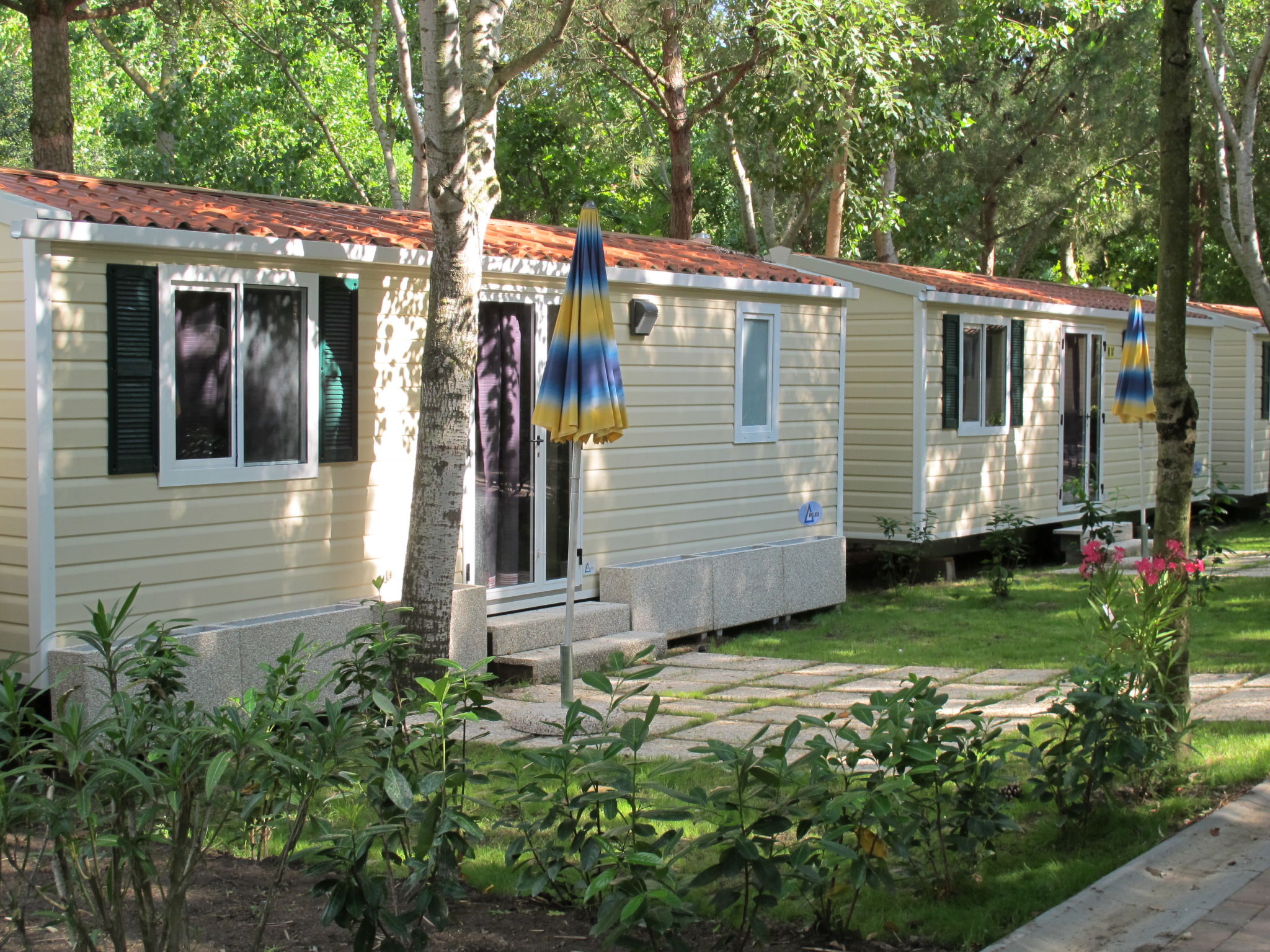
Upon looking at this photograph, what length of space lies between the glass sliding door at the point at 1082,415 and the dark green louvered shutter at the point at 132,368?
12.0 m

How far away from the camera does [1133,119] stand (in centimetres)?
2552

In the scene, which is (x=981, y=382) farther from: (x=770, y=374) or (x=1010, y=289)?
(x=770, y=374)

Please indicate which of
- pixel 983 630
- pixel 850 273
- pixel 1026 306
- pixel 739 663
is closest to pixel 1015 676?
pixel 739 663

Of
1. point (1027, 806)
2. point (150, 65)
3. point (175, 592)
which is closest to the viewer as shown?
point (1027, 806)

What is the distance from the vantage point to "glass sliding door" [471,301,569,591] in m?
9.18

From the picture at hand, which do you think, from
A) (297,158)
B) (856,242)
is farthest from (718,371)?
(297,158)

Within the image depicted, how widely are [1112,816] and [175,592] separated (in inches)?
193

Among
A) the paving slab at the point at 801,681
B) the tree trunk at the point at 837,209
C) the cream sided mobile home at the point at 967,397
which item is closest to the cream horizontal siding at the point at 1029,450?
the cream sided mobile home at the point at 967,397

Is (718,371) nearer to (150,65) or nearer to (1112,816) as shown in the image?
(1112,816)

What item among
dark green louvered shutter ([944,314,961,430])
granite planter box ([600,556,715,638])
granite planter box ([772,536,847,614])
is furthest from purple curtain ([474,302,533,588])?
dark green louvered shutter ([944,314,961,430])

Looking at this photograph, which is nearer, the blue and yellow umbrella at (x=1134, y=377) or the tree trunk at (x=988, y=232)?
the blue and yellow umbrella at (x=1134, y=377)

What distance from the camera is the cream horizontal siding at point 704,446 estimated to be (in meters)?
10.2

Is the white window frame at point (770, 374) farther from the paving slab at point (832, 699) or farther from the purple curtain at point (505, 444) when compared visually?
the paving slab at point (832, 699)

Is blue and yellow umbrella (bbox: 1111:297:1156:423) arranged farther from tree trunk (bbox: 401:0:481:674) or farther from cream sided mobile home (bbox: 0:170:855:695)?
tree trunk (bbox: 401:0:481:674)
